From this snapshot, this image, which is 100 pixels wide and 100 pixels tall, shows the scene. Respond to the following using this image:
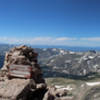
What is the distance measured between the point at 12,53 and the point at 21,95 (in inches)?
505

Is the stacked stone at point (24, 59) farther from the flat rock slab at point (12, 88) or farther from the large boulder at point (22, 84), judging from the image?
the flat rock slab at point (12, 88)

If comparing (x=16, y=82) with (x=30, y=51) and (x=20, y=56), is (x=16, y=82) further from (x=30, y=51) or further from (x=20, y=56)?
(x=30, y=51)

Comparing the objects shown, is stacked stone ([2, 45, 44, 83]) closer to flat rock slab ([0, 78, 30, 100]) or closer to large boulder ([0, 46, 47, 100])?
large boulder ([0, 46, 47, 100])

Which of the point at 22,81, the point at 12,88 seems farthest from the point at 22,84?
the point at 12,88

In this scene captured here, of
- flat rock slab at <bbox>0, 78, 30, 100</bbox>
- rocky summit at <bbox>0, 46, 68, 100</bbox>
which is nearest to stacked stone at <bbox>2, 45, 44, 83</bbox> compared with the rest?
rocky summit at <bbox>0, 46, 68, 100</bbox>

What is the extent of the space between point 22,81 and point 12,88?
2202 millimetres

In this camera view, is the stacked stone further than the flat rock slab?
Yes

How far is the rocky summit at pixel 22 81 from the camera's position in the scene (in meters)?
23.0

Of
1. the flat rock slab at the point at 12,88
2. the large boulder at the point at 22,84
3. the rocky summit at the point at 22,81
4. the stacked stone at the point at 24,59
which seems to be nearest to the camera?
the flat rock slab at the point at 12,88

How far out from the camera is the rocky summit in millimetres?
23002

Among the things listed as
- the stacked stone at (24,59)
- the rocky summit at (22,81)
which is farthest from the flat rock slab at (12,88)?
the stacked stone at (24,59)

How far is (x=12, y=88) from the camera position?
A: 2345cm

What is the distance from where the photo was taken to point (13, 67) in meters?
26.9

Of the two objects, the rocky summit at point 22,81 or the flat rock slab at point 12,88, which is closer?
the flat rock slab at point 12,88
